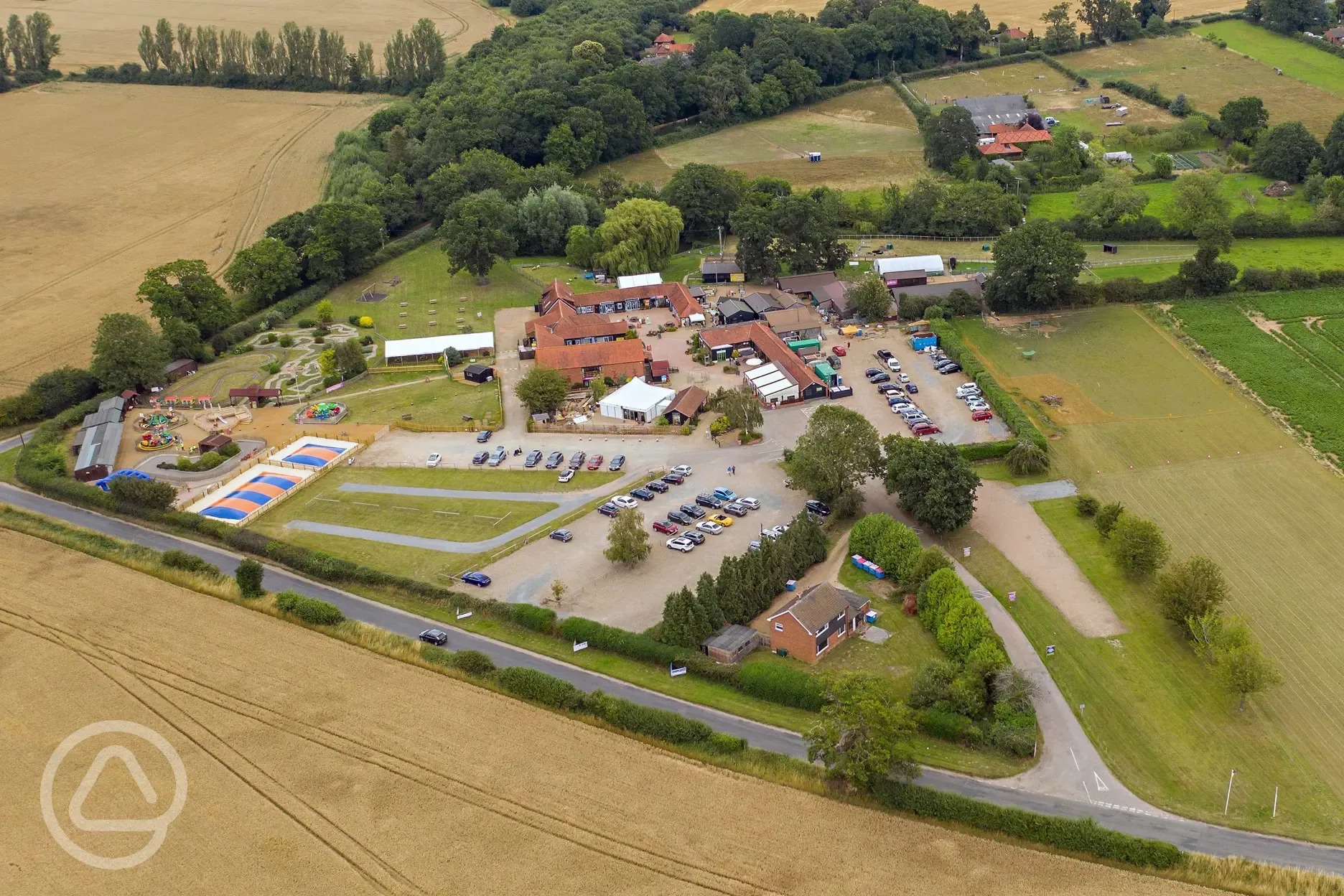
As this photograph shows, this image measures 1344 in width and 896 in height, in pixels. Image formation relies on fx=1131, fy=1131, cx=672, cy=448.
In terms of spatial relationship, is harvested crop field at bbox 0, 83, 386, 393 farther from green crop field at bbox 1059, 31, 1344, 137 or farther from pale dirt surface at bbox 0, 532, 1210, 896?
green crop field at bbox 1059, 31, 1344, 137

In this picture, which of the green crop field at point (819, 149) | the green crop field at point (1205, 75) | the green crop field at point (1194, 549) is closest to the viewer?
the green crop field at point (1194, 549)

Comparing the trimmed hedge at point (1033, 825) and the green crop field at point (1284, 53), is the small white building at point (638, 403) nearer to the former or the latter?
the trimmed hedge at point (1033, 825)

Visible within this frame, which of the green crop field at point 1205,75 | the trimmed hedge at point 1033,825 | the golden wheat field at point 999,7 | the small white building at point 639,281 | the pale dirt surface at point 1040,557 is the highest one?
the golden wheat field at point 999,7

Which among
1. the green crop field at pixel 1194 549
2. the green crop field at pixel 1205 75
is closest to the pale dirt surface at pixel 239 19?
the green crop field at pixel 1205 75

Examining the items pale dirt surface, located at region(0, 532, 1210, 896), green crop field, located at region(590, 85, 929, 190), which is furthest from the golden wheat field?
pale dirt surface, located at region(0, 532, 1210, 896)

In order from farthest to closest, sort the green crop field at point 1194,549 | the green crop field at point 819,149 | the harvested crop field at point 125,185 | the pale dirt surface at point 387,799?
the green crop field at point 819,149, the harvested crop field at point 125,185, the green crop field at point 1194,549, the pale dirt surface at point 387,799

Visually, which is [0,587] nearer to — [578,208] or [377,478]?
[377,478]

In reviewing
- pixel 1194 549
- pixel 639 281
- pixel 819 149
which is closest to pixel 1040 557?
pixel 1194 549

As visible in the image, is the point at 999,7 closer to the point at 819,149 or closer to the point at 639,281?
the point at 819,149
